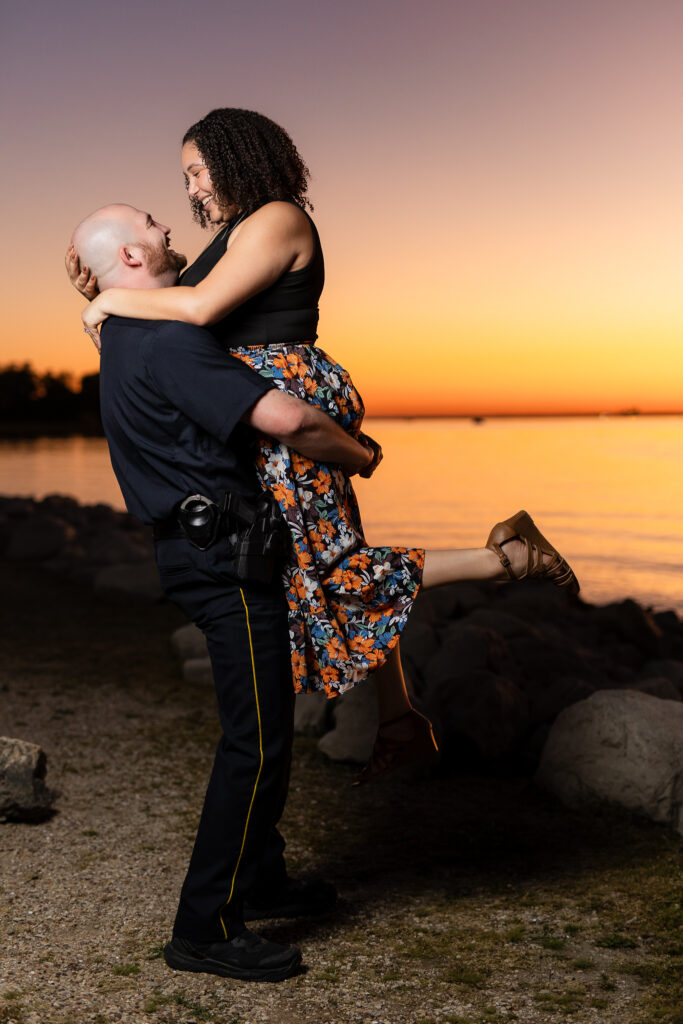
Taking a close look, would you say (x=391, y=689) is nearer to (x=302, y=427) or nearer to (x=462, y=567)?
(x=462, y=567)

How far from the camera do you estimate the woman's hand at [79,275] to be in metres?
2.77

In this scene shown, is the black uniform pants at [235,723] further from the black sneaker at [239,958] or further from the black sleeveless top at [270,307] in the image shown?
the black sleeveless top at [270,307]

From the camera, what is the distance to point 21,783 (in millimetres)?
3920

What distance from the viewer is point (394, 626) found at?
9.55ft

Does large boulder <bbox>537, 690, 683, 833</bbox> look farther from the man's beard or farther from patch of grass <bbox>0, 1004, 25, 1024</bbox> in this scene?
the man's beard

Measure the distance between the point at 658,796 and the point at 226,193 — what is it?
2711 millimetres

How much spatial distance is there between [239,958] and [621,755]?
74.6 inches

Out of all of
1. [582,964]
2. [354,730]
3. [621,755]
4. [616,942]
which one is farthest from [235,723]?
[354,730]

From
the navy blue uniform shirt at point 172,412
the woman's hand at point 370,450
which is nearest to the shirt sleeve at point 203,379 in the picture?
the navy blue uniform shirt at point 172,412

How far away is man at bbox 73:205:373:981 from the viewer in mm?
2582

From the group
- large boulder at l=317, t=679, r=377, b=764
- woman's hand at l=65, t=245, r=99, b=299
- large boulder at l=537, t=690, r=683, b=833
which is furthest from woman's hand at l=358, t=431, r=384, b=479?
large boulder at l=317, t=679, r=377, b=764

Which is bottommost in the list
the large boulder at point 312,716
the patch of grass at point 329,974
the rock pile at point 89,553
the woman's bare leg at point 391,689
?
the patch of grass at point 329,974

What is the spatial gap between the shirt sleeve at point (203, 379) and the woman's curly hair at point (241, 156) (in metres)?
0.41

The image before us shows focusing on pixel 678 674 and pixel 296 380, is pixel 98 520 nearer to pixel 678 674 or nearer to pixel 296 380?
pixel 678 674
